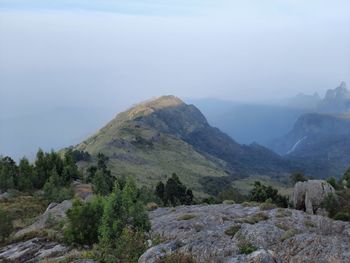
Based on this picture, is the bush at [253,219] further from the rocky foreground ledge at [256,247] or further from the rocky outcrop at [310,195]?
the rocky outcrop at [310,195]

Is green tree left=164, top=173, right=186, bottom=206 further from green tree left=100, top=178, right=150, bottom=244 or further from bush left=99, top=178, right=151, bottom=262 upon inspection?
green tree left=100, top=178, right=150, bottom=244

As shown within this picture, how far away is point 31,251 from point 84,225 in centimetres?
737

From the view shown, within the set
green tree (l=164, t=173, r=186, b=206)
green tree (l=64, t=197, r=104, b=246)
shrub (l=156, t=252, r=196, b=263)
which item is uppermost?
shrub (l=156, t=252, r=196, b=263)

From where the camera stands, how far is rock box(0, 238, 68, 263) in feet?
141

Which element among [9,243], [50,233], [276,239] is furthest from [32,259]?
[276,239]

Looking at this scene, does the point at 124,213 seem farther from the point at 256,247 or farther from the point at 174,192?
the point at 174,192

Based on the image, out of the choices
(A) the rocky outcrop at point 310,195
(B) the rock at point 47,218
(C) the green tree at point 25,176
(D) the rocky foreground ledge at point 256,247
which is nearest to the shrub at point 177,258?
(D) the rocky foreground ledge at point 256,247

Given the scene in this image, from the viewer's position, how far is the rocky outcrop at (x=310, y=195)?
9219 centimetres

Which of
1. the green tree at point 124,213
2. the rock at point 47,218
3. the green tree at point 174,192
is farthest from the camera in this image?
the green tree at point 174,192

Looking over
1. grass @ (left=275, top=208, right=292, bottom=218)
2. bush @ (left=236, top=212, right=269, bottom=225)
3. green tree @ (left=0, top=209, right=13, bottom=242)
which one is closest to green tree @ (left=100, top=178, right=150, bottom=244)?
bush @ (left=236, top=212, right=269, bottom=225)

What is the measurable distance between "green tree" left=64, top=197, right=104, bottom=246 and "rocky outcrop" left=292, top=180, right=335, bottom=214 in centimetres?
5838

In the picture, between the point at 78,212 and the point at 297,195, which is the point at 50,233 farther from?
the point at 297,195

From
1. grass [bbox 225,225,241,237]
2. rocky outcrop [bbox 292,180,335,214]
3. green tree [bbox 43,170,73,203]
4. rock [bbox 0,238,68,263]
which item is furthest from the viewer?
green tree [bbox 43,170,73,203]

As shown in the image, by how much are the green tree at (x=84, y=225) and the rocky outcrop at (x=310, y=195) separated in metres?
58.4
